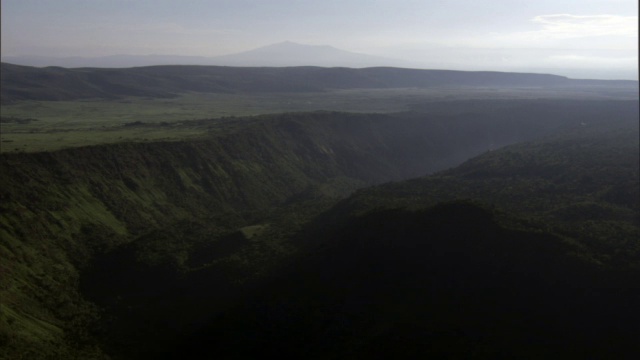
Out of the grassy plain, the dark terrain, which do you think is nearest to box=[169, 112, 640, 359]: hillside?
the dark terrain

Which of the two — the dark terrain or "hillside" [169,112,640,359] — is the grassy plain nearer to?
the dark terrain

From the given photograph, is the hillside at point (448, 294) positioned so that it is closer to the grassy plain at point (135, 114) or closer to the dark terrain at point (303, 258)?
the dark terrain at point (303, 258)

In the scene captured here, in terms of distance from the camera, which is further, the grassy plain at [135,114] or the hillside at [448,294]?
the grassy plain at [135,114]

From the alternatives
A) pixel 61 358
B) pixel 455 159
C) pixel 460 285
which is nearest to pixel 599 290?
pixel 460 285

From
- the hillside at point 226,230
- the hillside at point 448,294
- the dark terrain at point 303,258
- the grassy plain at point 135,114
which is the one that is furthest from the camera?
the grassy plain at point 135,114

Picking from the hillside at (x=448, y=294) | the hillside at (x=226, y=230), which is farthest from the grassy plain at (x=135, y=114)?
the hillside at (x=448, y=294)

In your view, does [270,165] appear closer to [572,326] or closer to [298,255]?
[298,255]

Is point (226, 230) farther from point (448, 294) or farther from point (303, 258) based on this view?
point (448, 294)
